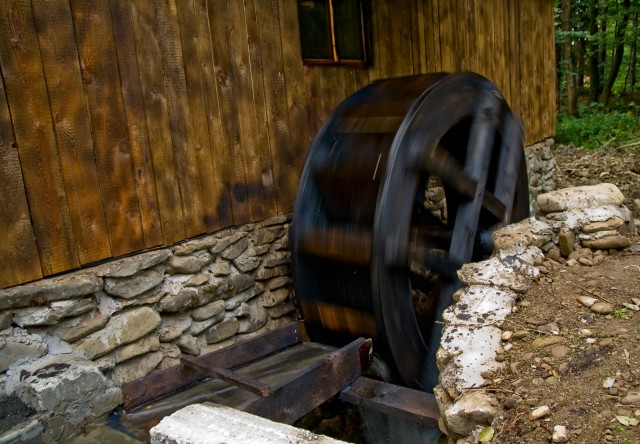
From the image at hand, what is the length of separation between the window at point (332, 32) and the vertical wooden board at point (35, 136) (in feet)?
5.80

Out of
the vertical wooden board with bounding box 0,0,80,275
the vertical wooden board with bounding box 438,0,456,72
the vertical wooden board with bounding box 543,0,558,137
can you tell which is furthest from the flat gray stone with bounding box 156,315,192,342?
the vertical wooden board with bounding box 543,0,558,137

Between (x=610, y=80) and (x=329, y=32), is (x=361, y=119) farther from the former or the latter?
(x=610, y=80)

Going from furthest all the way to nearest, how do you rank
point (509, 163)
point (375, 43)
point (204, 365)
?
point (375, 43) < point (509, 163) < point (204, 365)

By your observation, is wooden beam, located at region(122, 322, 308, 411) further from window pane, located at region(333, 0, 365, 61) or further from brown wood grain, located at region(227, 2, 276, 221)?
window pane, located at region(333, 0, 365, 61)

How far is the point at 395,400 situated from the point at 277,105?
6.38ft

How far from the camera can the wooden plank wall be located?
2.41 m

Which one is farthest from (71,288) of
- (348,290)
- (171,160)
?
(348,290)

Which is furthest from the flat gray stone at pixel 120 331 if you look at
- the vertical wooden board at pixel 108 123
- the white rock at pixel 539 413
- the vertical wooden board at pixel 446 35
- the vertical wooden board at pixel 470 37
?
the vertical wooden board at pixel 470 37

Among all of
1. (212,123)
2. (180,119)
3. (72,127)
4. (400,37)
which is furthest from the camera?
(400,37)

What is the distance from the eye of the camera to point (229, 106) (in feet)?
10.6

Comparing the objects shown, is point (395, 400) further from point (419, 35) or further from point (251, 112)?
point (419, 35)

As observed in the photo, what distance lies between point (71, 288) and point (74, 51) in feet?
3.59

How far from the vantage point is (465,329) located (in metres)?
2.22

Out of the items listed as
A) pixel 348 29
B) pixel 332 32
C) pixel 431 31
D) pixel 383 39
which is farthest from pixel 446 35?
pixel 332 32
